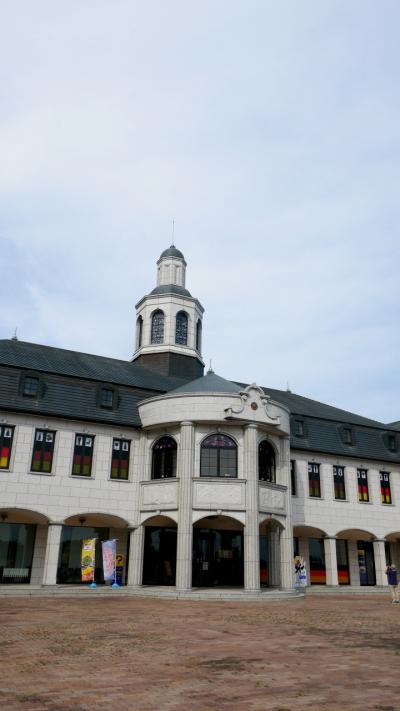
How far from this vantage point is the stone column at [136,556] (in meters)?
28.2

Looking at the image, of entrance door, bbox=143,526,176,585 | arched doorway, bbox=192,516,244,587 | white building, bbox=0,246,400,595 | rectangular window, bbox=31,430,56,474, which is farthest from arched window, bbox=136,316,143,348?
arched doorway, bbox=192,516,244,587

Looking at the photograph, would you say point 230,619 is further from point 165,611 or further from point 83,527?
point 83,527

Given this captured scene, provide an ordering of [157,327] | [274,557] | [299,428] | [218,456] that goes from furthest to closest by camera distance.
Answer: [157,327]
[299,428]
[274,557]
[218,456]

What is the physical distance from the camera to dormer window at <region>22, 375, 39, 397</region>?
28250 millimetres

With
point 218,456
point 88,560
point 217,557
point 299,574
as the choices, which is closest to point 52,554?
point 88,560

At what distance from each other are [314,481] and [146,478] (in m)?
11.7

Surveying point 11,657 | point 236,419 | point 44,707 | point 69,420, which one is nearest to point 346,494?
point 236,419

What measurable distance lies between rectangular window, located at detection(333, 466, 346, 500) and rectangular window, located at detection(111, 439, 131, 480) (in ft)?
46.7

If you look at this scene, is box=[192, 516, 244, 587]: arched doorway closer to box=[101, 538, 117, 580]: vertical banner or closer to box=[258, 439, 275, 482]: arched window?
box=[258, 439, 275, 482]: arched window

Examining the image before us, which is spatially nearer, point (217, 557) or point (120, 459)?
point (120, 459)

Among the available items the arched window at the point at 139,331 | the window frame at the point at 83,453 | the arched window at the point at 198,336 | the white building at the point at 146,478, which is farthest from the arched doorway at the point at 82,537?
the arched window at the point at 198,336

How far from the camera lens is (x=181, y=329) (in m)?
40.0

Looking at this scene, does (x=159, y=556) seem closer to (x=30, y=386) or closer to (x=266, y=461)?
(x=266, y=461)

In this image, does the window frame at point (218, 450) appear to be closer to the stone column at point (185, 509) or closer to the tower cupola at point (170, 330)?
the stone column at point (185, 509)
